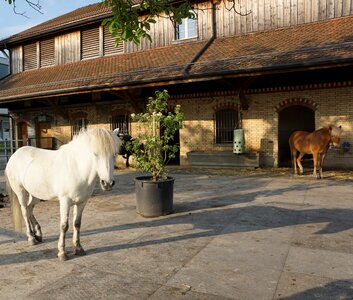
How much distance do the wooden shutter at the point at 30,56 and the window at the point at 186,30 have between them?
995 centimetres

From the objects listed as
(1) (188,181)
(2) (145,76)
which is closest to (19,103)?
(2) (145,76)

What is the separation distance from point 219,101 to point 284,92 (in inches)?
110

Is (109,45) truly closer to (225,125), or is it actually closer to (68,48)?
(68,48)

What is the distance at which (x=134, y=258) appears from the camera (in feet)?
13.0

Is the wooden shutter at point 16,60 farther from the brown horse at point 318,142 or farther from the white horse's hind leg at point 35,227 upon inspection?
the white horse's hind leg at point 35,227

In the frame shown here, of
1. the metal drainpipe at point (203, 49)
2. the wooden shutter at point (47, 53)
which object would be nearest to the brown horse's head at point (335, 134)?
the metal drainpipe at point (203, 49)

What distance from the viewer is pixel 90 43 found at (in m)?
17.5

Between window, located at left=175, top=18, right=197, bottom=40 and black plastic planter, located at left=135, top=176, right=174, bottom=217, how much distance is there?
36.7 ft

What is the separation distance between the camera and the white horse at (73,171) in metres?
3.76

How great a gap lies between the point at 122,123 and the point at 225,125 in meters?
5.57

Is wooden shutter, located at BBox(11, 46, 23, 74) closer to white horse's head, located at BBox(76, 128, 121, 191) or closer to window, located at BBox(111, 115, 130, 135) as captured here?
window, located at BBox(111, 115, 130, 135)

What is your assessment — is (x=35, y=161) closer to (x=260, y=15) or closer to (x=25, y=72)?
(x=260, y=15)

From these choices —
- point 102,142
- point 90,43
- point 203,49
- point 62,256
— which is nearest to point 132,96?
point 203,49

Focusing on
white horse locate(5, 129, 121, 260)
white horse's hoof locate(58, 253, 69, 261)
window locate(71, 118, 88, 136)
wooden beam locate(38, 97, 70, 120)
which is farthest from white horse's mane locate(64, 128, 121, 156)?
window locate(71, 118, 88, 136)
